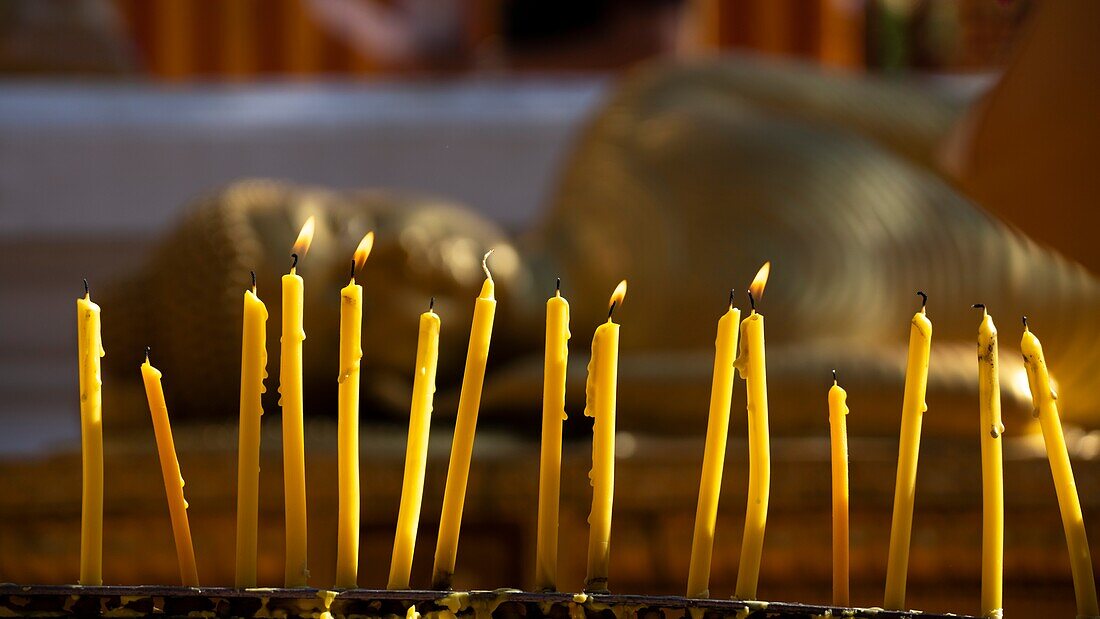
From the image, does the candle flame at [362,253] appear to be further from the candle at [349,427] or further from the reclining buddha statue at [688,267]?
→ the reclining buddha statue at [688,267]

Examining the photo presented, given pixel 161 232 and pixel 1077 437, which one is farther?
pixel 161 232

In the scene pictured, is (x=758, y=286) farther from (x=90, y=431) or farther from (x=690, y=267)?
(x=690, y=267)

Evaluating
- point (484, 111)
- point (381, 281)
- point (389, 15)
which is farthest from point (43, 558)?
point (389, 15)

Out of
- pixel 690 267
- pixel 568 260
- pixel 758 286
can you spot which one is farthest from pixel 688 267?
pixel 758 286

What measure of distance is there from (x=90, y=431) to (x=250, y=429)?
0.10ft

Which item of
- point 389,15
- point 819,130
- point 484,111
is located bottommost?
point 819,130

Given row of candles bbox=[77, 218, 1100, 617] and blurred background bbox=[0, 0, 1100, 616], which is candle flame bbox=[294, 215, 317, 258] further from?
blurred background bbox=[0, 0, 1100, 616]

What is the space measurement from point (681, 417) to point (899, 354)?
0.50 ft

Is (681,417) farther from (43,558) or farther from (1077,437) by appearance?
(43,558)

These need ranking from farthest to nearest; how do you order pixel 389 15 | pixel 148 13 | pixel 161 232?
pixel 148 13
pixel 389 15
pixel 161 232

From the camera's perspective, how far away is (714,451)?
248 millimetres

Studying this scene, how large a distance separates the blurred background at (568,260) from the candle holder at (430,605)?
0.24 meters

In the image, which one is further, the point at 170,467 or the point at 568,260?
the point at 568,260

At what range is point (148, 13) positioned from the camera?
3.42 meters
